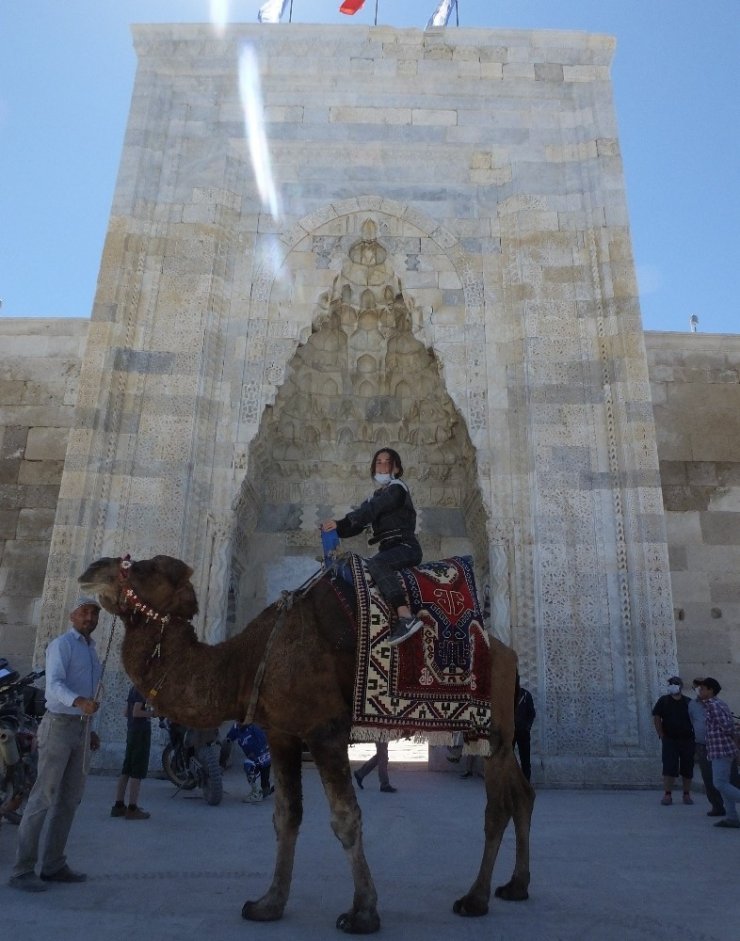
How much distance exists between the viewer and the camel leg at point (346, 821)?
10.4 feet

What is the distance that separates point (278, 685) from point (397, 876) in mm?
1608

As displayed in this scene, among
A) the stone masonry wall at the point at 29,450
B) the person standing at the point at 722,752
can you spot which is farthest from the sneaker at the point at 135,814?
the person standing at the point at 722,752

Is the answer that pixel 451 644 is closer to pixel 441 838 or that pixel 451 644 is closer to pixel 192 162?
pixel 441 838

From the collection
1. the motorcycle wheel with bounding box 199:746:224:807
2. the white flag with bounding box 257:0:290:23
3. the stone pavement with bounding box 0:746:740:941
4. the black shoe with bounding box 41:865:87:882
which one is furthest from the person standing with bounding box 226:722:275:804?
the white flag with bounding box 257:0:290:23

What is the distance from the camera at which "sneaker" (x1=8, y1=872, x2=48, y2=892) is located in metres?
3.74

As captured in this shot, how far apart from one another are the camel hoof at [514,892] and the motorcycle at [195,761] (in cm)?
327

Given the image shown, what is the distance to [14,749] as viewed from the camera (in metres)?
5.01

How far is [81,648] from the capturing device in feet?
14.2

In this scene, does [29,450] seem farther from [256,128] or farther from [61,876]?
[61,876]

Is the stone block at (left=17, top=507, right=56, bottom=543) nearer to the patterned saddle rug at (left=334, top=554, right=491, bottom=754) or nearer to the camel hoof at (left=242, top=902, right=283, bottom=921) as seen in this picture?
the patterned saddle rug at (left=334, top=554, right=491, bottom=754)

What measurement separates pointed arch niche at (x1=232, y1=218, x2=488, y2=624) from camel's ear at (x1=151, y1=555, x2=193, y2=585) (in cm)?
657

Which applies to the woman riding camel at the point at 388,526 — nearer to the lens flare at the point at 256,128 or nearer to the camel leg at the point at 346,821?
the camel leg at the point at 346,821

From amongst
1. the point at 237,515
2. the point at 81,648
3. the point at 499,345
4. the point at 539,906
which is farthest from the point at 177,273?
the point at 539,906

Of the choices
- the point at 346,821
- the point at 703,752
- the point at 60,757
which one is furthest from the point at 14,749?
the point at 703,752
